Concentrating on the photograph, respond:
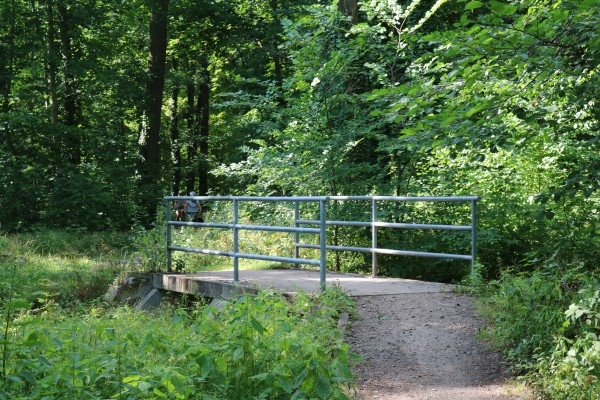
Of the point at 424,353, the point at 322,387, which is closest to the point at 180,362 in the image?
the point at 322,387

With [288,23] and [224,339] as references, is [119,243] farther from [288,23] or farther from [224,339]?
[224,339]

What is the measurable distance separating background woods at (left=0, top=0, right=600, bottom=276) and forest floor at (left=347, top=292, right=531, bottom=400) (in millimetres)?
1181

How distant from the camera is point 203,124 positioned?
3631 centimetres

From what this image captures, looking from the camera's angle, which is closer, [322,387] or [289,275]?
[322,387]

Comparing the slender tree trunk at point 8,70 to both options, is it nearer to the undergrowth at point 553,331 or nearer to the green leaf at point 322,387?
the undergrowth at point 553,331

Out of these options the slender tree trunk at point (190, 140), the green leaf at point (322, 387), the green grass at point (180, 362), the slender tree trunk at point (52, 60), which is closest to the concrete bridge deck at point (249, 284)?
the green grass at point (180, 362)

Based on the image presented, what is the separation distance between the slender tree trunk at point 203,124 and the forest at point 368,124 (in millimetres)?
170

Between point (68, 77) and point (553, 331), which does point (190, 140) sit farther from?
point (553, 331)

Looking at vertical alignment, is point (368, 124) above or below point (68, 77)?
below

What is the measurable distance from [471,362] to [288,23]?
335 inches

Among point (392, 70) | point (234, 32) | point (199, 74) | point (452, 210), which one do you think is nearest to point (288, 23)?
point (392, 70)

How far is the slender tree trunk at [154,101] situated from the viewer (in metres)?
25.7

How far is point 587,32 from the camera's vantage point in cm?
643

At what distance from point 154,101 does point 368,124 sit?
14.7 m
